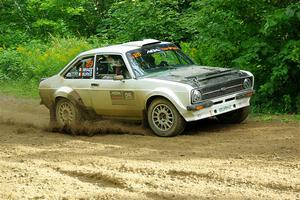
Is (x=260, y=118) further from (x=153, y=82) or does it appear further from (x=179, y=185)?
(x=179, y=185)

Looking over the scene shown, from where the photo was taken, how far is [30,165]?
773cm

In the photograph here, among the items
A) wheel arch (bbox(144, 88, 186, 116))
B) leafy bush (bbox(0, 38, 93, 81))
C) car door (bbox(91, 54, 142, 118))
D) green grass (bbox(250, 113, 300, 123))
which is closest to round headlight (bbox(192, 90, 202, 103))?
wheel arch (bbox(144, 88, 186, 116))

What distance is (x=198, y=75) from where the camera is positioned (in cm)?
1018

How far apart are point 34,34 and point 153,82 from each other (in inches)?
713

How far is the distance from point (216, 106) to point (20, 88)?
10.9 meters

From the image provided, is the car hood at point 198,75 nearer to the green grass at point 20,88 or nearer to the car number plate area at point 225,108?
the car number plate area at point 225,108

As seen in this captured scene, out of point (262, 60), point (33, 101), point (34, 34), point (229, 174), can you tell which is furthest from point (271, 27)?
point (34, 34)

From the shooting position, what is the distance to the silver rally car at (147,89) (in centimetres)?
978

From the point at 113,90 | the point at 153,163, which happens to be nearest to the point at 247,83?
the point at 113,90

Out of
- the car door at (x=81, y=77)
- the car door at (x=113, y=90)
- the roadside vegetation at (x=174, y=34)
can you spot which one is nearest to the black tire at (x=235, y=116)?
the roadside vegetation at (x=174, y=34)

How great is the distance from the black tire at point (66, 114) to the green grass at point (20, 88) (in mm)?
5645

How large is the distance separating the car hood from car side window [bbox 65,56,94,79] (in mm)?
1435

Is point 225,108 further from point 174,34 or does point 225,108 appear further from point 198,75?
point 174,34

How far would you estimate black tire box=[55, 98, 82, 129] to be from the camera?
11.2 metres
